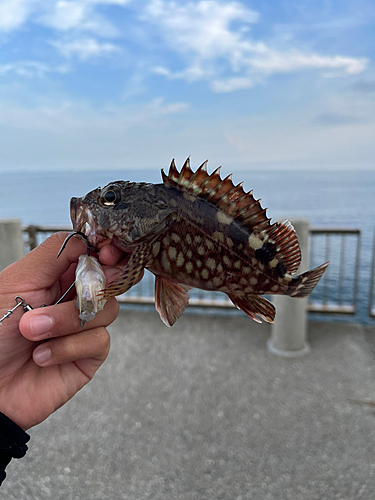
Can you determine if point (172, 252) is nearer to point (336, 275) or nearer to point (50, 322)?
point (50, 322)

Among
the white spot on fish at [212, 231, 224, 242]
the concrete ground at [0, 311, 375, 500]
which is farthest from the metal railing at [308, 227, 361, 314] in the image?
the white spot on fish at [212, 231, 224, 242]

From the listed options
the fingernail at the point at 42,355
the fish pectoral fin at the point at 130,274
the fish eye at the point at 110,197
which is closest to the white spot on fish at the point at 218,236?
the fish pectoral fin at the point at 130,274

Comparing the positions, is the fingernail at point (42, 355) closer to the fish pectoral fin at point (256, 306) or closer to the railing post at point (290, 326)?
the fish pectoral fin at point (256, 306)

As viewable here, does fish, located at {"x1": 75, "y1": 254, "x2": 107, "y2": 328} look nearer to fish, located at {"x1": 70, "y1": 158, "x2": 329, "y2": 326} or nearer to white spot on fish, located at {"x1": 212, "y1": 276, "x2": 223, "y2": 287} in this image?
fish, located at {"x1": 70, "y1": 158, "x2": 329, "y2": 326}

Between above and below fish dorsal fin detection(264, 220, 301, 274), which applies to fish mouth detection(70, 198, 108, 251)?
above

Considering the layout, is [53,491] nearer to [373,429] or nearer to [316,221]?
[373,429]

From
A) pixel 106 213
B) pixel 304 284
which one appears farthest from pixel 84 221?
pixel 304 284
